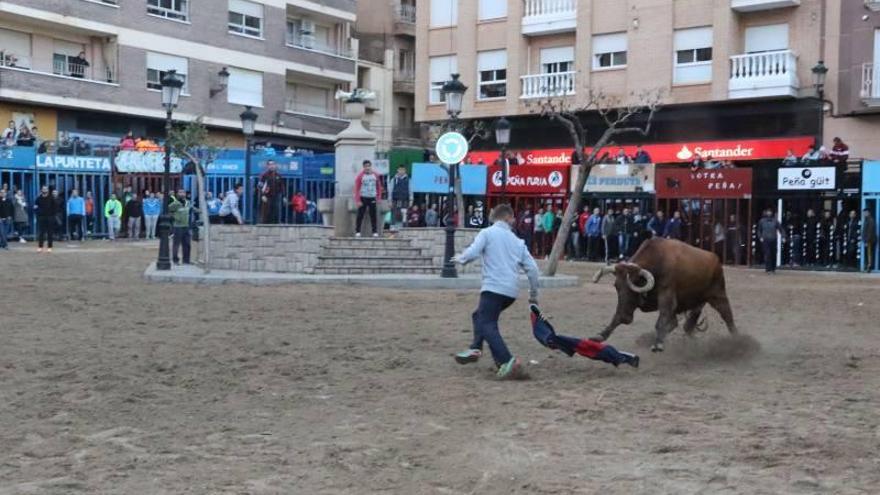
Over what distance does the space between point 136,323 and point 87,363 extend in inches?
120

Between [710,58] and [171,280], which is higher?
[710,58]

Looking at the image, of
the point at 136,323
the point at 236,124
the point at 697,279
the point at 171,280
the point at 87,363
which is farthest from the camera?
the point at 236,124

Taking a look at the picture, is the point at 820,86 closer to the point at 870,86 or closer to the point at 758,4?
the point at 870,86

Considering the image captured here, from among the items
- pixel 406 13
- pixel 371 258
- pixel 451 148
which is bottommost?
pixel 371 258

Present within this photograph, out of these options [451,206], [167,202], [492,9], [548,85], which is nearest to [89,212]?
[167,202]

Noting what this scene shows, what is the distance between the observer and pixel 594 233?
30.2 metres

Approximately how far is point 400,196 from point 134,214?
9925 mm

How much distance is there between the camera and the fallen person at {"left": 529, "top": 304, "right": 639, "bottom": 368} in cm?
941

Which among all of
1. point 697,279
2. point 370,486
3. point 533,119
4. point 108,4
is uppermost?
point 108,4

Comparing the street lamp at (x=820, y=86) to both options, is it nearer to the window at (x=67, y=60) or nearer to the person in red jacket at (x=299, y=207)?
the person in red jacket at (x=299, y=207)

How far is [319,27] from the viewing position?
1965 inches

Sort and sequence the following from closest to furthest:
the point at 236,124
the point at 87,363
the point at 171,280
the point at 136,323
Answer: the point at 87,363, the point at 136,323, the point at 171,280, the point at 236,124

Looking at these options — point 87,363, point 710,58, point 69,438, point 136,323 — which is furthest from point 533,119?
point 69,438

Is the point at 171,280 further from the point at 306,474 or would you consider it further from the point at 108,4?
the point at 108,4
